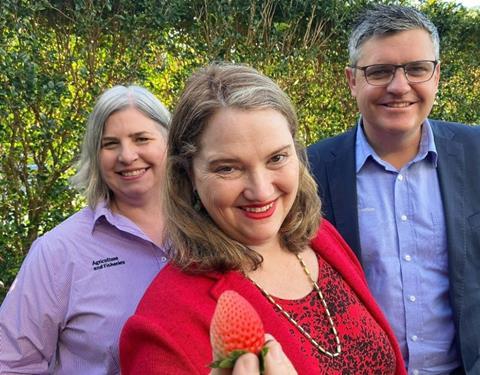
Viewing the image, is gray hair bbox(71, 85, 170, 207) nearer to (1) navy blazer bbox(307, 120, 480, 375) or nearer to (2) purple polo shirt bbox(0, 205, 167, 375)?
(2) purple polo shirt bbox(0, 205, 167, 375)

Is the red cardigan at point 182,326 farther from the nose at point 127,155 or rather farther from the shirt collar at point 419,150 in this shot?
the shirt collar at point 419,150

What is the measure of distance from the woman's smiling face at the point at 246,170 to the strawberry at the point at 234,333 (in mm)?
442

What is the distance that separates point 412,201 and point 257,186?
120cm

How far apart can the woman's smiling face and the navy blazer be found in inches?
35.1

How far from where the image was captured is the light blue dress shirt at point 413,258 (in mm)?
2629

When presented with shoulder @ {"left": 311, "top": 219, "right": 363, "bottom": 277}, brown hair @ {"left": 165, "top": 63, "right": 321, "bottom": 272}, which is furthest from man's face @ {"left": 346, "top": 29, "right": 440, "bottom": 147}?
brown hair @ {"left": 165, "top": 63, "right": 321, "bottom": 272}

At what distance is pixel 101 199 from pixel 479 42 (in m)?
6.37

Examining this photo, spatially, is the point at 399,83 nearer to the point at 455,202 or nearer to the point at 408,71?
the point at 408,71

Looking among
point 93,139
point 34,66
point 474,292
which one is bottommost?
point 474,292

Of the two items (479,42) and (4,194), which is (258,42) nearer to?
(4,194)

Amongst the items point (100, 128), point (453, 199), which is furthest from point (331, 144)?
point (100, 128)

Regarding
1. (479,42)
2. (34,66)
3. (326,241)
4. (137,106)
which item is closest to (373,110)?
(326,241)

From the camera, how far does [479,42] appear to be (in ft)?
24.5

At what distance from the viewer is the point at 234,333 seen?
1369mm
